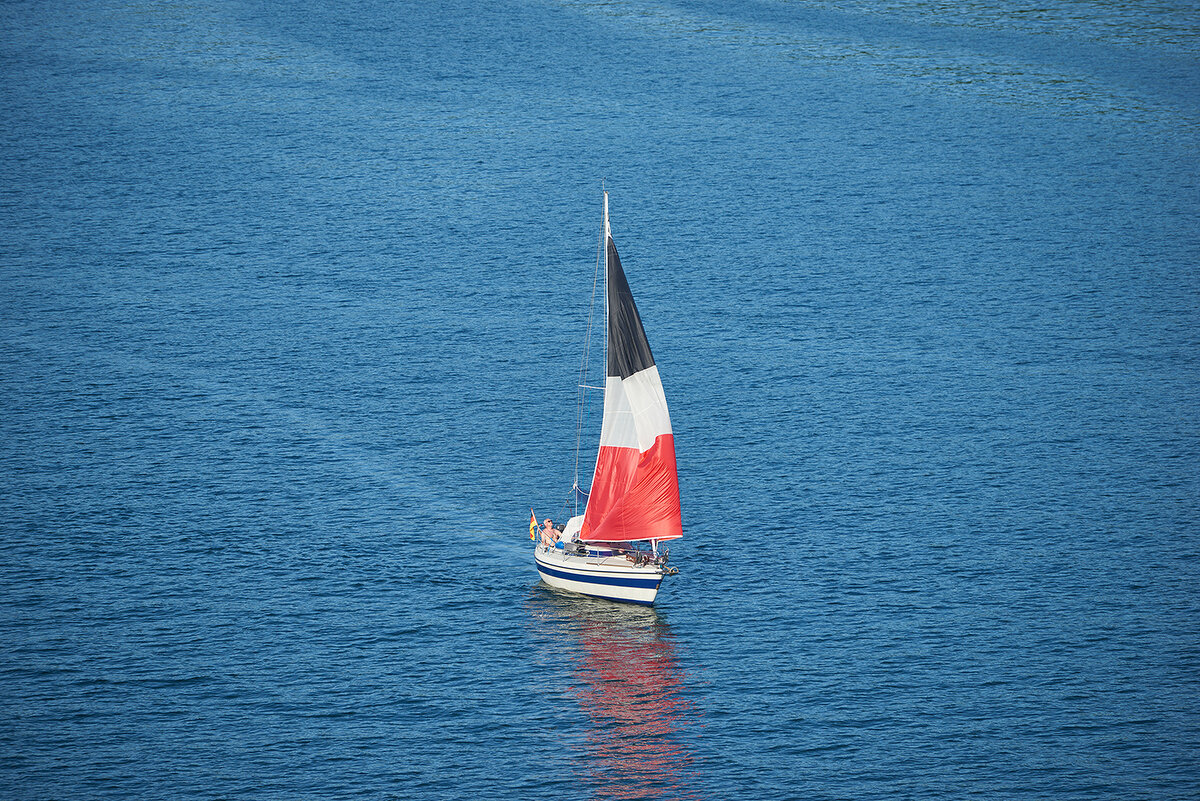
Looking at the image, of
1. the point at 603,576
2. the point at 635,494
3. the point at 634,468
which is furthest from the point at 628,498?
the point at 603,576

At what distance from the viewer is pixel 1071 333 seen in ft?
511

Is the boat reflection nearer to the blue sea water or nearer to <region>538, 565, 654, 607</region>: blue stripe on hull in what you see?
the blue sea water

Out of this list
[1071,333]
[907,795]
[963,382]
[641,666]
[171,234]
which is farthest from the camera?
[171,234]

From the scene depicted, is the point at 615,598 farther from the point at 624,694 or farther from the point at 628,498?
the point at 624,694

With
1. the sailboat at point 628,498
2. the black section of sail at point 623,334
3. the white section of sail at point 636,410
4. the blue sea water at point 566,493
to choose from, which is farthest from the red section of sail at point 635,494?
the blue sea water at point 566,493

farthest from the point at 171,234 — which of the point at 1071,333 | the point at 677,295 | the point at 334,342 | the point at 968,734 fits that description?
the point at 968,734

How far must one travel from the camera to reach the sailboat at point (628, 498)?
9681 centimetres

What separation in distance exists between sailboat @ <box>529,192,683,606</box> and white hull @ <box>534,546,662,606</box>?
Result: 7cm

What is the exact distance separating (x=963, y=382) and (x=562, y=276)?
188ft

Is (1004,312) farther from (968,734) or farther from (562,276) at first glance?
(968,734)

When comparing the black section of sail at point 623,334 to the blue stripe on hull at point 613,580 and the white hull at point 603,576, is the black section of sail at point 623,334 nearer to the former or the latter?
the white hull at point 603,576

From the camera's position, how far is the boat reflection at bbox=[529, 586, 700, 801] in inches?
3226

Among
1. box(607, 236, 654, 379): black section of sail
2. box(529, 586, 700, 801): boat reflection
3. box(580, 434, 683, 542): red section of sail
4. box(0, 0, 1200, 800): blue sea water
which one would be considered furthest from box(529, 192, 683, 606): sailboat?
box(0, 0, 1200, 800): blue sea water

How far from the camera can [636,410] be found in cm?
9681
